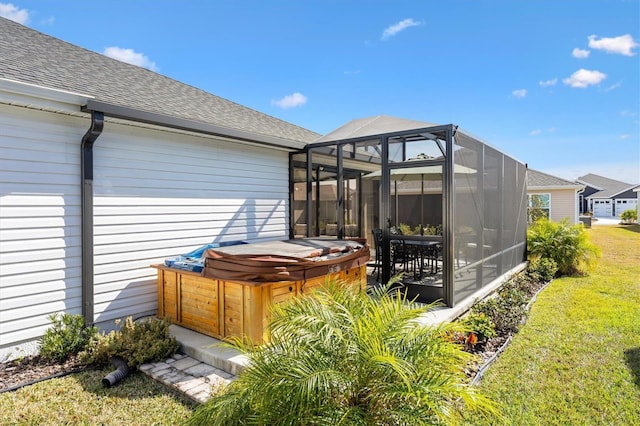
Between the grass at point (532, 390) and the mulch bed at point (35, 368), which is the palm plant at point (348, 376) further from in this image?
the mulch bed at point (35, 368)

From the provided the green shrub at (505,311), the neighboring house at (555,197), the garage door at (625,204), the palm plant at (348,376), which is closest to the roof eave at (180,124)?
the palm plant at (348,376)

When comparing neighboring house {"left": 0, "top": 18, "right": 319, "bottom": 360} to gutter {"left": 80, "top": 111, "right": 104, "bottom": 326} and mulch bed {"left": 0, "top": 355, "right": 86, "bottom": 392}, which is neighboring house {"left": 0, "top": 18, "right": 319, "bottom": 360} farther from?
mulch bed {"left": 0, "top": 355, "right": 86, "bottom": 392}

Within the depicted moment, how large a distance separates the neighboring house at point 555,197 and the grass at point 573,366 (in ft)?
47.2

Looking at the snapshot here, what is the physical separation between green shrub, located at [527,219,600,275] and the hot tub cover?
6.97 m

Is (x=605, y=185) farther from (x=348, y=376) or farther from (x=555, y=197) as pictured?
(x=348, y=376)

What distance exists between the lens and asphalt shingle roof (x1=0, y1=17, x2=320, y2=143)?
4.52 m

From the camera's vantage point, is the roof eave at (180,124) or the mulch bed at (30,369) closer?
the mulch bed at (30,369)

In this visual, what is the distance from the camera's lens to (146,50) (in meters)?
10.6

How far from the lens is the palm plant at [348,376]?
6.16ft

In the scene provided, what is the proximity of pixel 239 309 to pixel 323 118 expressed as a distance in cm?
1290

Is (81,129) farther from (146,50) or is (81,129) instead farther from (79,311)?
(146,50)

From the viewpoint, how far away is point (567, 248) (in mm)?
9055

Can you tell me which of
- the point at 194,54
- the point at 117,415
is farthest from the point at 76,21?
the point at 117,415

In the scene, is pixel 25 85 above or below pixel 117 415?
above
